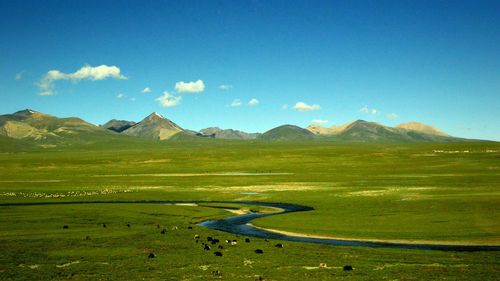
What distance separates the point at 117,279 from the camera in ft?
91.7

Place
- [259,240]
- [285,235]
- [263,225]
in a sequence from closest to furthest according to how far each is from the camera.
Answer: [259,240]
[285,235]
[263,225]

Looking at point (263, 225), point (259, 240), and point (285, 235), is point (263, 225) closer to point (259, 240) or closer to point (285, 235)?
point (285, 235)

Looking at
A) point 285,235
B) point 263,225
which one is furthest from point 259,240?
point 263,225

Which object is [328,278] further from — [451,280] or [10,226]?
[10,226]

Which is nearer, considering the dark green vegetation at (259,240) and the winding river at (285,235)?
the dark green vegetation at (259,240)

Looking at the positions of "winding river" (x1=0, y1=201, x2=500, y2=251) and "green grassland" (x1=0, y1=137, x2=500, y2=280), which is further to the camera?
"winding river" (x1=0, y1=201, x2=500, y2=251)

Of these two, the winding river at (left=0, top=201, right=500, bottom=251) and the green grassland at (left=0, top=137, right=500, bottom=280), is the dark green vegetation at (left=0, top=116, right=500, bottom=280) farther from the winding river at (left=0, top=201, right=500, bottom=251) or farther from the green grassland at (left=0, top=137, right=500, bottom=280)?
the winding river at (left=0, top=201, right=500, bottom=251)

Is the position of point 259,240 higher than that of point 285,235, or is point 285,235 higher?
point 259,240

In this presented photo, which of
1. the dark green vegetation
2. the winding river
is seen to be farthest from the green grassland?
the winding river

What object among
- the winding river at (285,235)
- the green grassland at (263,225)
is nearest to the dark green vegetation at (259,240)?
the green grassland at (263,225)

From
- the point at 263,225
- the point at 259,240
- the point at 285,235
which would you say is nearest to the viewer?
the point at 259,240

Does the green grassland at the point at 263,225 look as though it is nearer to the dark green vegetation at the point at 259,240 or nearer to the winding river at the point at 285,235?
the dark green vegetation at the point at 259,240

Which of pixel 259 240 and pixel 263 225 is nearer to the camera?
pixel 259 240

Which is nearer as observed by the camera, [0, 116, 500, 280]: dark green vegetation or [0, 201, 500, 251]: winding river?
[0, 116, 500, 280]: dark green vegetation
